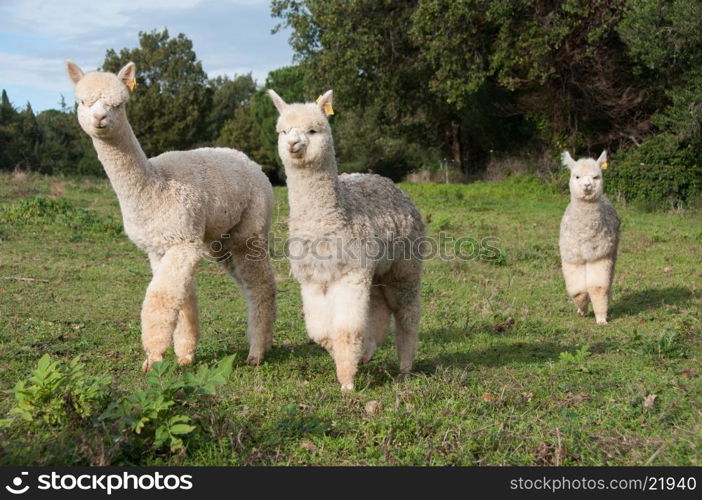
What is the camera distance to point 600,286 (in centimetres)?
880

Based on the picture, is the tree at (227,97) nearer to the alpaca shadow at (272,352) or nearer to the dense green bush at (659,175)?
the dense green bush at (659,175)

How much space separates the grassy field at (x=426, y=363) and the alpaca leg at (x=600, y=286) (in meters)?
0.21

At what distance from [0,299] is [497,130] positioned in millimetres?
22699

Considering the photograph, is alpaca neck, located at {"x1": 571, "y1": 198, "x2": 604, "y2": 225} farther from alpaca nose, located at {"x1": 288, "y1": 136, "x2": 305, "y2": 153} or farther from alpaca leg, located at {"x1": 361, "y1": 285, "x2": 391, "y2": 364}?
alpaca nose, located at {"x1": 288, "y1": 136, "x2": 305, "y2": 153}

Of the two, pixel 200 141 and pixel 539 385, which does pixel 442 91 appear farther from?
pixel 200 141

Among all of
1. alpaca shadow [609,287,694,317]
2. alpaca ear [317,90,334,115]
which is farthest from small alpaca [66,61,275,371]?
alpaca shadow [609,287,694,317]

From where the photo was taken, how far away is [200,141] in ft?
154

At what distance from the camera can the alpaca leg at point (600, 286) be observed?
28.7 ft

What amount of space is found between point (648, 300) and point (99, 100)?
23.0 feet

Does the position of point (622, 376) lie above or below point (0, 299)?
below

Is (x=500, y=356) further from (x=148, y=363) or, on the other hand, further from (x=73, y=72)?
(x=73, y=72)

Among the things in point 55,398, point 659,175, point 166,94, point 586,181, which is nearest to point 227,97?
point 166,94

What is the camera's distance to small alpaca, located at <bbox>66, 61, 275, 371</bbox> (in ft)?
19.8

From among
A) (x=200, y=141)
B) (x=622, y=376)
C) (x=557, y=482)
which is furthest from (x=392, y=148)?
(x=557, y=482)
